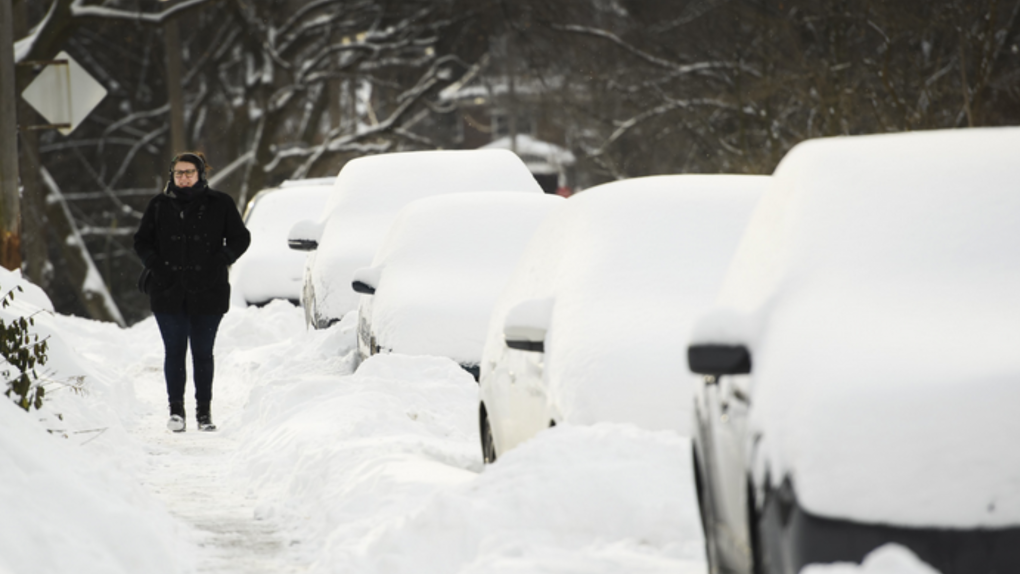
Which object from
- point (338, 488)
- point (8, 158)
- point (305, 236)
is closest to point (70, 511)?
point (338, 488)

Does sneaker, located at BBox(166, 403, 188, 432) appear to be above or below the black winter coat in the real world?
below

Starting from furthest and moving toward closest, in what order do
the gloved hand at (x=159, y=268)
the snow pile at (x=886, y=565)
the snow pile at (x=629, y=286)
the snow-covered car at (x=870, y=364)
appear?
the gloved hand at (x=159, y=268), the snow pile at (x=629, y=286), the snow-covered car at (x=870, y=364), the snow pile at (x=886, y=565)

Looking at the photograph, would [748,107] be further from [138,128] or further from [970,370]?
[970,370]

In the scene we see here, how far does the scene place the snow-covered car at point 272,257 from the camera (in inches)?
627

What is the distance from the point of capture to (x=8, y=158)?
1197 centimetres

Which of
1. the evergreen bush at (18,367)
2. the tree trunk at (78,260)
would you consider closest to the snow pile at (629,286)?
the evergreen bush at (18,367)

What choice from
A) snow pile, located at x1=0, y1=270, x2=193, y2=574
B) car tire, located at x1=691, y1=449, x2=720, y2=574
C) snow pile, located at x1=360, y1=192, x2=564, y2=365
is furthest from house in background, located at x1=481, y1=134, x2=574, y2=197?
car tire, located at x1=691, y1=449, x2=720, y2=574

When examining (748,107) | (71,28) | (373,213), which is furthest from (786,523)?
(748,107)

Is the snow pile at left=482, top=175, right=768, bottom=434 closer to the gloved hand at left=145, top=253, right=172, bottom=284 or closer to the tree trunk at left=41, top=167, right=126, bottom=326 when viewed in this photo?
the gloved hand at left=145, top=253, right=172, bottom=284

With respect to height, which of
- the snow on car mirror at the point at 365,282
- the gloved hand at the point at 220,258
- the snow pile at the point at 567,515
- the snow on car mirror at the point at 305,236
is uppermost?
the snow pile at the point at 567,515

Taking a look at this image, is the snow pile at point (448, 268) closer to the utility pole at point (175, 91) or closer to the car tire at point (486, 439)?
the car tire at point (486, 439)

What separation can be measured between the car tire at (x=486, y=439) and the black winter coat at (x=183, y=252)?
9.99 feet

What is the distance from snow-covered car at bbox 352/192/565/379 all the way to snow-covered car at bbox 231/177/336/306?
614 centimetres

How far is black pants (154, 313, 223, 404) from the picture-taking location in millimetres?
8977
